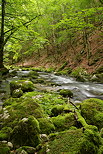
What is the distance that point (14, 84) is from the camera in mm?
7496

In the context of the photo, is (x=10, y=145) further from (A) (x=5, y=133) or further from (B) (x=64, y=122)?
(B) (x=64, y=122)

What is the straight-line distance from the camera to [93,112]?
3.83 m

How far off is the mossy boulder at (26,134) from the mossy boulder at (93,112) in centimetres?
158

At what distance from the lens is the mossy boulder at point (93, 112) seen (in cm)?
356

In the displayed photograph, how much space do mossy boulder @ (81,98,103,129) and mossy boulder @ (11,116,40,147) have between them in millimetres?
1582

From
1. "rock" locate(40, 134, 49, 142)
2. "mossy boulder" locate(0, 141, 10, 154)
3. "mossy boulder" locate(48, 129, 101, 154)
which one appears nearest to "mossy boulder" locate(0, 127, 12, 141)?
"mossy boulder" locate(0, 141, 10, 154)

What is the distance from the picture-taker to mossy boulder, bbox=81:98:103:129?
3.56 meters

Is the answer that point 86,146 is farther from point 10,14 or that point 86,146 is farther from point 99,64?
point 99,64

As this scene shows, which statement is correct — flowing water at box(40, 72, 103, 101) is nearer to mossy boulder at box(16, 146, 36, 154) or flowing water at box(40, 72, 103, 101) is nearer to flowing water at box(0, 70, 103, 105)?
flowing water at box(0, 70, 103, 105)

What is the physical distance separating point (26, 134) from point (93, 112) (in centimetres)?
208

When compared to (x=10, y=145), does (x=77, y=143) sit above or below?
above

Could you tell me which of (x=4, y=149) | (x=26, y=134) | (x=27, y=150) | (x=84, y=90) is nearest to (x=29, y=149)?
(x=27, y=150)

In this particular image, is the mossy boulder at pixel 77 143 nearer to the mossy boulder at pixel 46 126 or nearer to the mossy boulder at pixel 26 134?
the mossy boulder at pixel 26 134

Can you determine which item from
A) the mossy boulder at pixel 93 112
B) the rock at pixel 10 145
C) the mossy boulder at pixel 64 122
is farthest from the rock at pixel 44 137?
the mossy boulder at pixel 93 112
